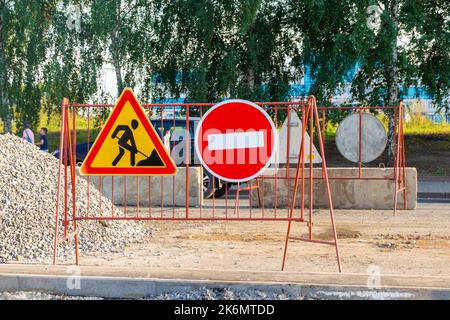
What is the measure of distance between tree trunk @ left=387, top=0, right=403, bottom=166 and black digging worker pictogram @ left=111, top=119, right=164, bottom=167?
55.0 ft

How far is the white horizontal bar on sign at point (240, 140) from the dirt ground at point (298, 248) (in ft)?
3.93

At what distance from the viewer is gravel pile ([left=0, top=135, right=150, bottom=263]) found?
28.6 ft

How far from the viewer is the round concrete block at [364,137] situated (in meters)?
14.1

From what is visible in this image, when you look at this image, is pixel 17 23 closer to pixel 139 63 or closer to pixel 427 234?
pixel 139 63

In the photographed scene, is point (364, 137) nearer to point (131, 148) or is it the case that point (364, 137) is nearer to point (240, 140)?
point (240, 140)

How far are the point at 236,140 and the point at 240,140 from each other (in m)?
0.04

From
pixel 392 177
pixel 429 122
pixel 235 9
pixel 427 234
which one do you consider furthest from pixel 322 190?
pixel 429 122

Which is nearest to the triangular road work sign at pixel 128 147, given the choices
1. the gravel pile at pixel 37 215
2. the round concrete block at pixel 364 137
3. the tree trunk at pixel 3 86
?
the gravel pile at pixel 37 215

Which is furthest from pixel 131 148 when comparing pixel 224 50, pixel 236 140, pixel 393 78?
pixel 393 78

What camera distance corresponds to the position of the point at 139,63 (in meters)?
26.4

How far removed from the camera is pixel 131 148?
768cm

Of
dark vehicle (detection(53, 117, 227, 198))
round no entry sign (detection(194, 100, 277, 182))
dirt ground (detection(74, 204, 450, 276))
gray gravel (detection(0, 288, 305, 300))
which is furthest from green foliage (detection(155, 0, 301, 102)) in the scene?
gray gravel (detection(0, 288, 305, 300))

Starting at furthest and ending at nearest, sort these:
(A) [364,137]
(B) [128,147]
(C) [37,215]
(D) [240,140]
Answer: (A) [364,137] < (C) [37,215] < (D) [240,140] < (B) [128,147]

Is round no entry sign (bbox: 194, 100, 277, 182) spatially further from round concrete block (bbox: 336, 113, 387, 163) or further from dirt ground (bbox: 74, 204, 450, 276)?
round concrete block (bbox: 336, 113, 387, 163)
